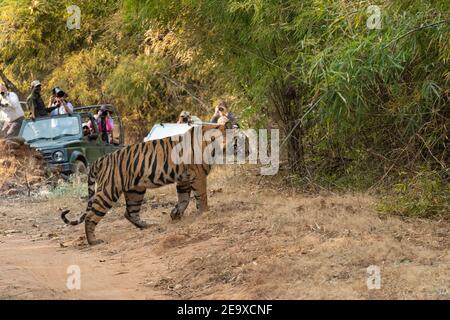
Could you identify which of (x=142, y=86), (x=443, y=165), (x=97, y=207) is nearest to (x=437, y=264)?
(x=443, y=165)

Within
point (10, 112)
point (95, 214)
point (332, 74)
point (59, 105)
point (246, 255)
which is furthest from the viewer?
point (10, 112)

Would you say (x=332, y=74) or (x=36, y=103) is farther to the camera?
(x=36, y=103)

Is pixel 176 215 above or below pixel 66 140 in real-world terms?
below

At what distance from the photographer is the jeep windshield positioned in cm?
1481

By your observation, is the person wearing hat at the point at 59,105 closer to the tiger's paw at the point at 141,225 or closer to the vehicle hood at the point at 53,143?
the vehicle hood at the point at 53,143

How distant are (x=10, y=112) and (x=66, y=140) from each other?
182cm

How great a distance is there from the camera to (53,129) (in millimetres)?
14922

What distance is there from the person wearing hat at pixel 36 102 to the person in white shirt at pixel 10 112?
700 mm

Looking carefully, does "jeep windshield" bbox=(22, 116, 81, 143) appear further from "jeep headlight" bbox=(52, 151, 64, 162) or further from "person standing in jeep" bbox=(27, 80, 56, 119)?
"jeep headlight" bbox=(52, 151, 64, 162)

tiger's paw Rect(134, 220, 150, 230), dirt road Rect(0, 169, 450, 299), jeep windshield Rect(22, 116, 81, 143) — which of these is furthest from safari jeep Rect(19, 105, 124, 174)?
tiger's paw Rect(134, 220, 150, 230)

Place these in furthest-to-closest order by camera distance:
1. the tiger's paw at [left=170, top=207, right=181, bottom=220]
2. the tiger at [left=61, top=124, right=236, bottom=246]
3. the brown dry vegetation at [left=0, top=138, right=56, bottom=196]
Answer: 1. the brown dry vegetation at [left=0, top=138, right=56, bottom=196]
2. the tiger's paw at [left=170, top=207, right=181, bottom=220]
3. the tiger at [left=61, top=124, right=236, bottom=246]

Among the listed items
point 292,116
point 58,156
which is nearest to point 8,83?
point 58,156

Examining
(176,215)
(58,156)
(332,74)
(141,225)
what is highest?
(332,74)

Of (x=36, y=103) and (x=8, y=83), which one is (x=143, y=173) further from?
(x=8, y=83)
